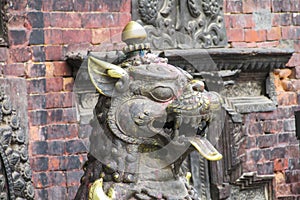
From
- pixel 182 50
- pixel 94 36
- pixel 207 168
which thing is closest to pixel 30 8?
pixel 94 36

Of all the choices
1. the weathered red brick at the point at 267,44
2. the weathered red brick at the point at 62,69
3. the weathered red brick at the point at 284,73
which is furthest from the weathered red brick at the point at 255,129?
the weathered red brick at the point at 62,69

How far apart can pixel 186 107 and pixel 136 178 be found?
1.32ft

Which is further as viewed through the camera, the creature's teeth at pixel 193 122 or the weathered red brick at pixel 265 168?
the weathered red brick at pixel 265 168

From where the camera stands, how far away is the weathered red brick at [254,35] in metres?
9.03

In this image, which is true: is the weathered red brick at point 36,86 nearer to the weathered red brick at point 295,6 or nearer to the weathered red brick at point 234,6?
the weathered red brick at point 234,6

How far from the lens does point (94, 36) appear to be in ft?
26.2

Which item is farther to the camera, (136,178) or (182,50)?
(182,50)

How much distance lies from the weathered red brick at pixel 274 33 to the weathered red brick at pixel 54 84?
2043 mm

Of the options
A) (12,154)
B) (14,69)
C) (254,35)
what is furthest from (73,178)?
(254,35)

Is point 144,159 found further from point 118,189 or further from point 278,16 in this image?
point 278,16

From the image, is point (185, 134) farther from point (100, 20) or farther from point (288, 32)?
point (288, 32)

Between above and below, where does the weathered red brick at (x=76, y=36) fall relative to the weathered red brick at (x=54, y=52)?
above

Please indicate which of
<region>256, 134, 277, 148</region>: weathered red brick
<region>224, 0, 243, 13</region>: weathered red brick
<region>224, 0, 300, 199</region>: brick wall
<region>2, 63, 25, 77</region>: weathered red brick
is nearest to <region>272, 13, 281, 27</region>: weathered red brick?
<region>224, 0, 300, 199</region>: brick wall

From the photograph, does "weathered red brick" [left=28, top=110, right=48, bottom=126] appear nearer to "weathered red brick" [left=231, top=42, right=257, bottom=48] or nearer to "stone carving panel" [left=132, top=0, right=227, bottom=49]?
"stone carving panel" [left=132, top=0, right=227, bottom=49]
